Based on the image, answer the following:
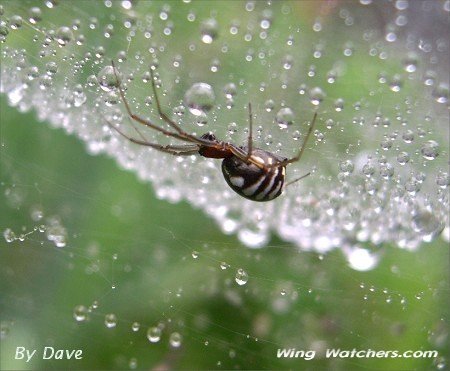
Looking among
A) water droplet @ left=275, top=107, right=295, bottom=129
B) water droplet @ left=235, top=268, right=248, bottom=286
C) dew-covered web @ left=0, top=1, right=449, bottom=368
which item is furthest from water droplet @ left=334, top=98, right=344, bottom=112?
water droplet @ left=235, top=268, right=248, bottom=286

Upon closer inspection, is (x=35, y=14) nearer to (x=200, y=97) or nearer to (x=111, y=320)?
(x=200, y=97)

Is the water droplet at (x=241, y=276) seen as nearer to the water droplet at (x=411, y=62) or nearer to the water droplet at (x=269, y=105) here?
the water droplet at (x=269, y=105)

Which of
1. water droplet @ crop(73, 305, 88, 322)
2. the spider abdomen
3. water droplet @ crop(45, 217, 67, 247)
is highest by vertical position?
water droplet @ crop(45, 217, 67, 247)

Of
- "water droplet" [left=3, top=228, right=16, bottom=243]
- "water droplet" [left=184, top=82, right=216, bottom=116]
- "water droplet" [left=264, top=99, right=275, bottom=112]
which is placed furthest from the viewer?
"water droplet" [left=3, top=228, right=16, bottom=243]

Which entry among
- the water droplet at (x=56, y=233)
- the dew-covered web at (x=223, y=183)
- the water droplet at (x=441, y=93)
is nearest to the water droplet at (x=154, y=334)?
the dew-covered web at (x=223, y=183)

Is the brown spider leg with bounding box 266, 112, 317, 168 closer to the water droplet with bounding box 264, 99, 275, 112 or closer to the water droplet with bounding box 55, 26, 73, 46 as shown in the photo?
the water droplet with bounding box 264, 99, 275, 112

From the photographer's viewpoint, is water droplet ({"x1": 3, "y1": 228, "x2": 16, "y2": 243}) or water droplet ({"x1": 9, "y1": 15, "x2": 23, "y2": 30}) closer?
water droplet ({"x1": 9, "y1": 15, "x2": 23, "y2": 30})

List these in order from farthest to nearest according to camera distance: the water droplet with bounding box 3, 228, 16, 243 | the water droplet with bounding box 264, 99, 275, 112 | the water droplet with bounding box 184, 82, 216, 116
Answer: the water droplet with bounding box 3, 228, 16, 243 < the water droplet with bounding box 264, 99, 275, 112 < the water droplet with bounding box 184, 82, 216, 116
